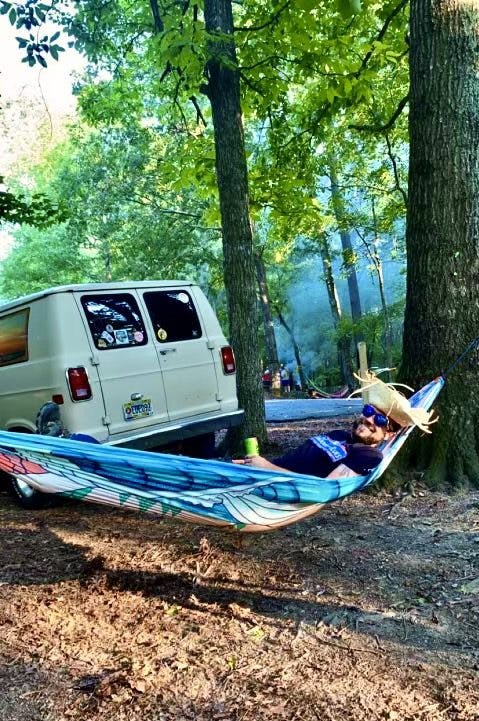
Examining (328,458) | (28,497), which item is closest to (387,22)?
(328,458)

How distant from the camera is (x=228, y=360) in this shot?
5754 millimetres

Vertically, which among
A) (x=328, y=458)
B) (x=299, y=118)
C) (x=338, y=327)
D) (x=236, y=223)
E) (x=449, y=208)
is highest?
(x=299, y=118)

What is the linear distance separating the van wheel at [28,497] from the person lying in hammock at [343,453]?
2284 mm

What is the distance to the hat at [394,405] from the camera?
3.60 metres

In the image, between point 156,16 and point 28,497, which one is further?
point 156,16

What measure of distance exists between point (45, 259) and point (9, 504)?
69.0ft

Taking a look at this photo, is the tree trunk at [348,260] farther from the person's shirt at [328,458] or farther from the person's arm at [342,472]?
the person's arm at [342,472]

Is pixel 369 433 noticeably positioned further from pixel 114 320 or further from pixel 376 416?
pixel 114 320

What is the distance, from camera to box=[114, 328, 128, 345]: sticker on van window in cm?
495

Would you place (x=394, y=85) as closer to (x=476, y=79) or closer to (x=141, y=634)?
(x=476, y=79)

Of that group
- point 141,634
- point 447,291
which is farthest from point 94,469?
point 447,291

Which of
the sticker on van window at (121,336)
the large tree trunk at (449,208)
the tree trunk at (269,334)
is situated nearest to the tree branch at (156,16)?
the large tree trunk at (449,208)

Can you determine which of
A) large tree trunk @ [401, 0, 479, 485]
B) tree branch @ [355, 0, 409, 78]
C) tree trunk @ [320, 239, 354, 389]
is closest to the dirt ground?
large tree trunk @ [401, 0, 479, 485]

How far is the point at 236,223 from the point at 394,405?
325 cm
